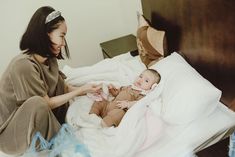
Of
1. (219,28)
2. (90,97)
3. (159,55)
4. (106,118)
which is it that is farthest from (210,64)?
(90,97)

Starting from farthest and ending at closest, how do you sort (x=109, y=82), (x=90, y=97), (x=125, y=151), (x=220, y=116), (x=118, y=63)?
(x=118, y=63) → (x=109, y=82) → (x=90, y=97) → (x=220, y=116) → (x=125, y=151)

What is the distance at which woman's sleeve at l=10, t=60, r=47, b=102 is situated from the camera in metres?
1.67

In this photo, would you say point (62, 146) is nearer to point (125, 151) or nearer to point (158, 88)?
point (125, 151)

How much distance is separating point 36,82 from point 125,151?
0.62 meters

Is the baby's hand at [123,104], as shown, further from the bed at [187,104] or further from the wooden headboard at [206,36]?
the wooden headboard at [206,36]

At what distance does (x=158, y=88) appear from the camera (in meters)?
1.69

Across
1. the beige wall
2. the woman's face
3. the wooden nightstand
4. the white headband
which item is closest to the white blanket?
the woman's face

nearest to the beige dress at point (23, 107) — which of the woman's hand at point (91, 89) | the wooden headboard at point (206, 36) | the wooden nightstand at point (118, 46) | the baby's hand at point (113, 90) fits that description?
the woman's hand at point (91, 89)

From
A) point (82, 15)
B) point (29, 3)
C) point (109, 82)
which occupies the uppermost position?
point (29, 3)

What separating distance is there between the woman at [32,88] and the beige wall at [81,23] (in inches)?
41.1

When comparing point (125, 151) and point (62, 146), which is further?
point (62, 146)

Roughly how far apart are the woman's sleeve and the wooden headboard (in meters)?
0.85

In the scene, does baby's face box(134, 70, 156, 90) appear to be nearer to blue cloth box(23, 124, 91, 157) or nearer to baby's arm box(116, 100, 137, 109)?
baby's arm box(116, 100, 137, 109)

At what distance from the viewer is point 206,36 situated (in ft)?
5.31
